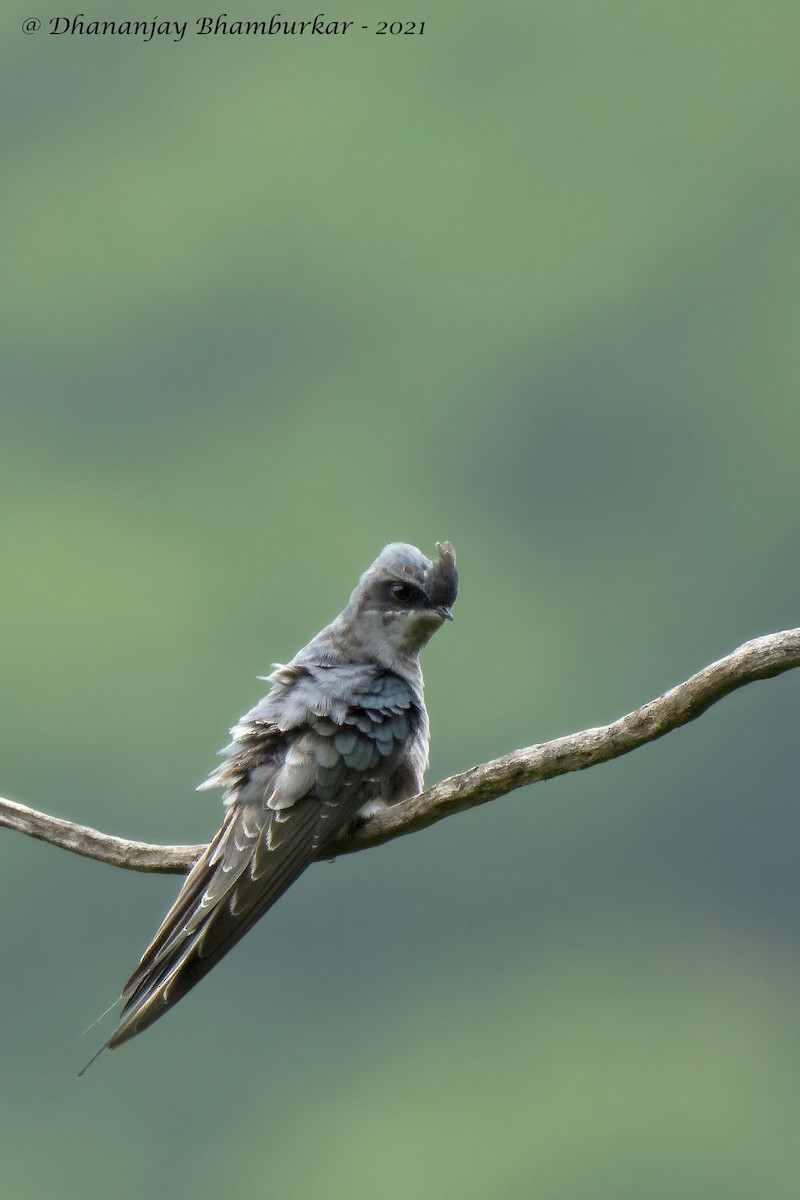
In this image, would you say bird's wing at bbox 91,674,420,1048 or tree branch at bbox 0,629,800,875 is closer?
tree branch at bbox 0,629,800,875

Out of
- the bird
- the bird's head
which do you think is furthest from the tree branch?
the bird's head

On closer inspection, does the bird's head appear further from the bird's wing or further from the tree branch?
the tree branch

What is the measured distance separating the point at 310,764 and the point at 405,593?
2.53 feet

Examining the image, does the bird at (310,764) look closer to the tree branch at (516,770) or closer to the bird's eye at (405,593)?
the bird's eye at (405,593)

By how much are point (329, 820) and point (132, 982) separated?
0.82m

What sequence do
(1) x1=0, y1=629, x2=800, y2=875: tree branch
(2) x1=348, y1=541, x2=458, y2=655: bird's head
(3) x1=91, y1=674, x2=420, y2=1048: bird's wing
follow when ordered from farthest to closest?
(2) x1=348, y1=541, x2=458, y2=655: bird's head
(3) x1=91, y1=674, x2=420, y2=1048: bird's wing
(1) x1=0, y1=629, x2=800, y2=875: tree branch

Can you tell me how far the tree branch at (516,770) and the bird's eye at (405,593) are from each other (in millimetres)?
830

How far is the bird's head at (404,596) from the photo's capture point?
572 centimetres

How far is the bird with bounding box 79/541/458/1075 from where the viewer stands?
5047mm

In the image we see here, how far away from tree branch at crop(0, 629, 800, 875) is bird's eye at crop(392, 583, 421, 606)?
83 centimetres

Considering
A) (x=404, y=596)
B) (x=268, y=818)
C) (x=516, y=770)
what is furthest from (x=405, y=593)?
(x=516, y=770)

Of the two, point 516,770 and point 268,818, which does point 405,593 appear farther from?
point 516,770

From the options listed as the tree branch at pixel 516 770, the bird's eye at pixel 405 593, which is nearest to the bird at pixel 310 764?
the bird's eye at pixel 405 593

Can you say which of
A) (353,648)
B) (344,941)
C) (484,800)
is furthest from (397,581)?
(344,941)
